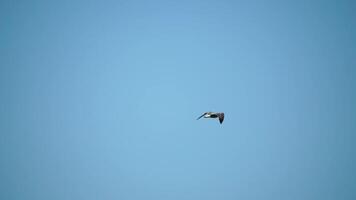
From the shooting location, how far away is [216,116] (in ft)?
114
